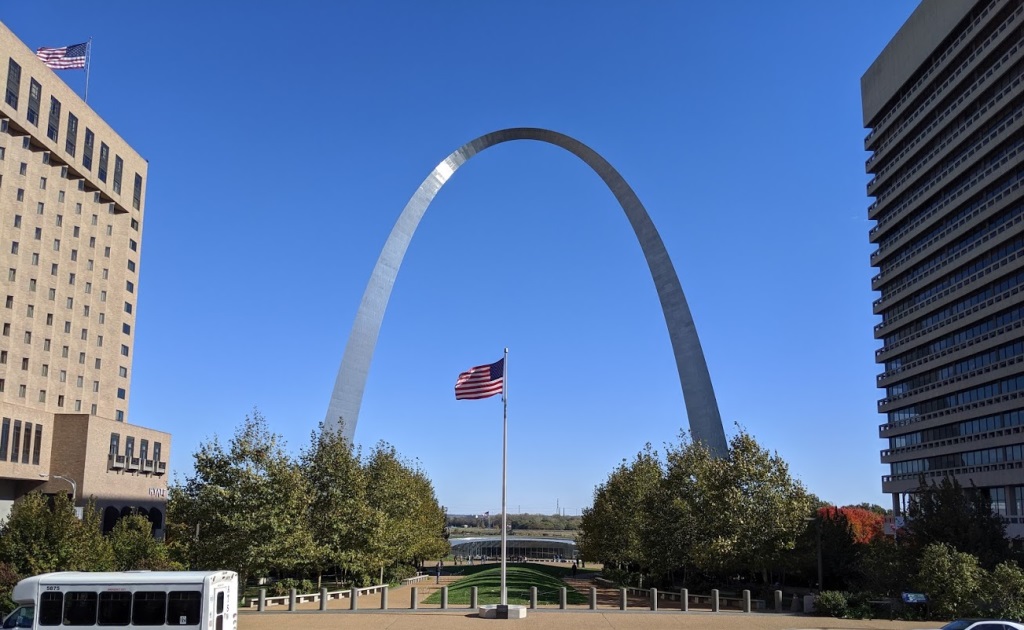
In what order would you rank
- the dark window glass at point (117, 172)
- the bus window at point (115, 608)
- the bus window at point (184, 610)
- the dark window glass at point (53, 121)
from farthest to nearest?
the dark window glass at point (117, 172) < the dark window glass at point (53, 121) < the bus window at point (115, 608) < the bus window at point (184, 610)

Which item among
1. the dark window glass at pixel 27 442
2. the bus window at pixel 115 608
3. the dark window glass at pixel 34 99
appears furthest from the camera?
the dark window glass at pixel 34 99

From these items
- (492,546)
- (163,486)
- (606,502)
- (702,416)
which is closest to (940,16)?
(702,416)

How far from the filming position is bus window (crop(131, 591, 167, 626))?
25.7 meters

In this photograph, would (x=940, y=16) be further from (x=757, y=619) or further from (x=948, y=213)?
(x=757, y=619)

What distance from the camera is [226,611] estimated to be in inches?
1074

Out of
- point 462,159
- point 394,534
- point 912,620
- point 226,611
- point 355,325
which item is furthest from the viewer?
point 462,159

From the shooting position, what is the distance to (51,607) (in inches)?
1011

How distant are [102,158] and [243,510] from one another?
2514 inches

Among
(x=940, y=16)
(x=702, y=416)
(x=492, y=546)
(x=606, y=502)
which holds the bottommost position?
(x=492, y=546)

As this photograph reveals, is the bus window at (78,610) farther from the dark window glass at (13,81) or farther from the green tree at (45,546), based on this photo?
the dark window glass at (13,81)

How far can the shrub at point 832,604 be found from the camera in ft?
126

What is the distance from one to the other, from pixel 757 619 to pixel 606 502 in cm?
3609

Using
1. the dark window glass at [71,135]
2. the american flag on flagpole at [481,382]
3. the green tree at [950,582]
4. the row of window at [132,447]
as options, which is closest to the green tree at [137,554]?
the american flag on flagpole at [481,382]

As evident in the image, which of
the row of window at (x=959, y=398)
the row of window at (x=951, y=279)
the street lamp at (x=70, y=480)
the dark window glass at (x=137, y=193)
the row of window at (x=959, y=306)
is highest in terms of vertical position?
the dark window glass at (x=137, y=193)
